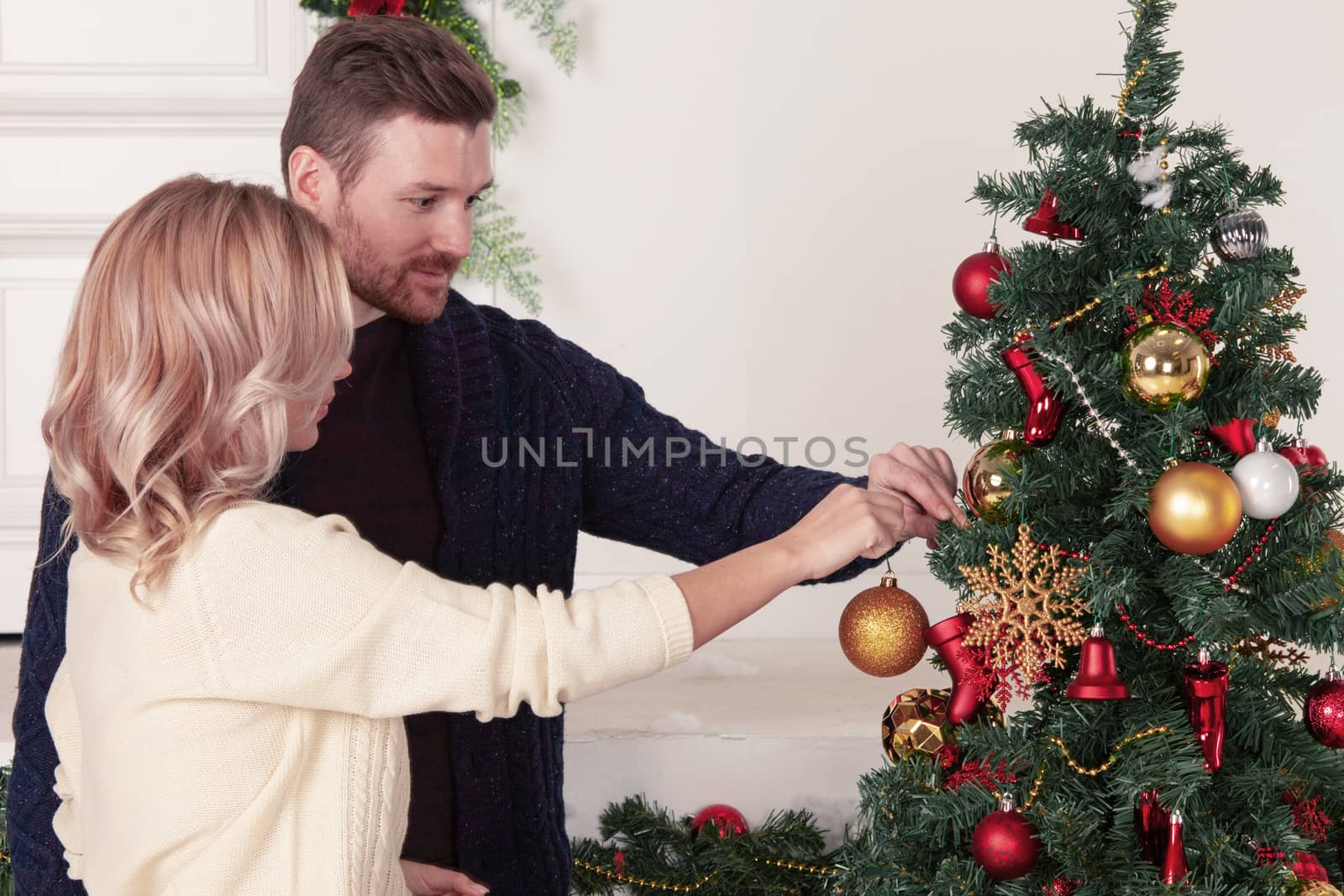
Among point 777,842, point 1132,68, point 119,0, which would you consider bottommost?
point 777,842

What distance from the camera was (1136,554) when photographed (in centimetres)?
98

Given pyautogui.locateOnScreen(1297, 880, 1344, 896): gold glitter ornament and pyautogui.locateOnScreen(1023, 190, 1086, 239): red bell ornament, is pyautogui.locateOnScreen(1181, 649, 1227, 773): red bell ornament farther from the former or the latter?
pyautogui.locateOnScreen(1023, 190, 1086, 239): red bell ornament

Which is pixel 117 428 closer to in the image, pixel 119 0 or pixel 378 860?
pixel 378 860

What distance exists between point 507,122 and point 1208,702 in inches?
64.5

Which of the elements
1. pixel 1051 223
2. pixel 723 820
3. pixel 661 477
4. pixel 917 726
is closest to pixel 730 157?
pixel 661 477

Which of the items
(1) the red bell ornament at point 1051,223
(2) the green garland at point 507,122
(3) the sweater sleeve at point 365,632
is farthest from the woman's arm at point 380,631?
(2) the green garland at point 507,122

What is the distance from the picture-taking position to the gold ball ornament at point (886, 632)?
43.0 inches

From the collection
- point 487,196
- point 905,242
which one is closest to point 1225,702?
point 905,242

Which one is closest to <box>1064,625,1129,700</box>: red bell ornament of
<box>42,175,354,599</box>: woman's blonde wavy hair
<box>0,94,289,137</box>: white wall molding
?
<box>42,175,354,599</box>: woman's blonde wavy hair

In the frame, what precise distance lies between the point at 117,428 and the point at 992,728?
711mm

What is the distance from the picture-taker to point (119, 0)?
85.8 inches

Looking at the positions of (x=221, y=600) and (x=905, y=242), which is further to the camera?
(x=905, y=242)

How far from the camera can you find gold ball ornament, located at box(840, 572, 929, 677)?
1.09 m

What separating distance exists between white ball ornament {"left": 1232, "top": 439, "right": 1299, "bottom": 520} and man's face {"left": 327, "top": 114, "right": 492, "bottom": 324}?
2.82 ft
